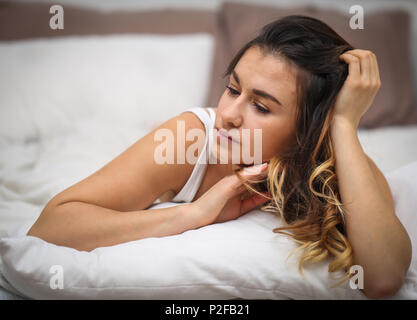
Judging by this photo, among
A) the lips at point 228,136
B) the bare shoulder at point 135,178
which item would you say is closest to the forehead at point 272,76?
the lips at point 228,136

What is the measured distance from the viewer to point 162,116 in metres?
1.65

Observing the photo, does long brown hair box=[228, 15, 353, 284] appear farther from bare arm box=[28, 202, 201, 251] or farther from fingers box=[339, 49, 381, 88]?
bare arm box=[28, 202, 201, 251]

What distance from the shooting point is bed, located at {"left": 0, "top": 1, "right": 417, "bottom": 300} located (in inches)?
32.4

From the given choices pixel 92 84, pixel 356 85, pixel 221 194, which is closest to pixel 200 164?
pixel 221 194

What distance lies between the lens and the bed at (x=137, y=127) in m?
0.82

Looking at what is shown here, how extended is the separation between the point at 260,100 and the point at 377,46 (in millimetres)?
1202

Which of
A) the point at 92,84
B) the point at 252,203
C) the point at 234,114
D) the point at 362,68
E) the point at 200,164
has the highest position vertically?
the point at 92,84

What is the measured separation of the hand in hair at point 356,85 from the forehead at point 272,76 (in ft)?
0.40

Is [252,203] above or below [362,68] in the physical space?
below

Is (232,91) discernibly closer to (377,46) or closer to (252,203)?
(252,203)

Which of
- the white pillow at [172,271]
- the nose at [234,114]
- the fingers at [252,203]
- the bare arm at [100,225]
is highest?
the nose at [234,114]

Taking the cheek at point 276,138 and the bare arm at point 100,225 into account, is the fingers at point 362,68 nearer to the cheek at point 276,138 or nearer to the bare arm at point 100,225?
the cheek at point 276,138

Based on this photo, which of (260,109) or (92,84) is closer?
(260,109)

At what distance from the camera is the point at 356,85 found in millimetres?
899
